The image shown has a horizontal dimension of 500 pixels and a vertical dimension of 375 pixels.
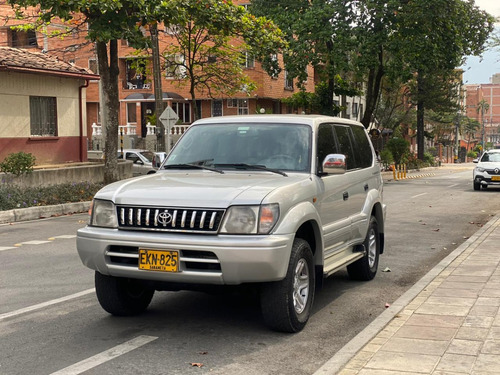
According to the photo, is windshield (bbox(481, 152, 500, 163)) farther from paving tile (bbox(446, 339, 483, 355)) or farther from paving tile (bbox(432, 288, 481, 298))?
paving tile (bbox(446, 339, 483, 355))

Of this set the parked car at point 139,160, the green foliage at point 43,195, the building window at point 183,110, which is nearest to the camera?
the green foliage at point 43,195

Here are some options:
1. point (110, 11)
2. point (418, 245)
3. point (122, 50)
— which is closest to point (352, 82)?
point (122, 50)

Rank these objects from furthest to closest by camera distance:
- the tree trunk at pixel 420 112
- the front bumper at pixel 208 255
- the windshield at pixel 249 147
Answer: the tree trunk at pixel 420 112
the windshield at pixel 249 147
the front bumper at pixel 208 255

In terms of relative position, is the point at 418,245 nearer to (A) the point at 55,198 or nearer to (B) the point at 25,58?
(A) the point at 55,198

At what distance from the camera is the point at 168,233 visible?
18.4ft

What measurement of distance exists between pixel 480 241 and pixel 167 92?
38.7 metres

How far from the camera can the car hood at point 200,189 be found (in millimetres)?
5523

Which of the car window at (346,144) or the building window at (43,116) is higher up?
the building window at (43,116)

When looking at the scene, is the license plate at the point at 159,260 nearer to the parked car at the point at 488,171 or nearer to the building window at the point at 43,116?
the building window at the point at 43,116

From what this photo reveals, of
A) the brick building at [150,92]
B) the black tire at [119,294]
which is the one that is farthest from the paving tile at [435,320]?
the brick building at [150,92]

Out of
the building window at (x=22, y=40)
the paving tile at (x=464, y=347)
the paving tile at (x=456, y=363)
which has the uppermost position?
the building window at (x=22, y=40)

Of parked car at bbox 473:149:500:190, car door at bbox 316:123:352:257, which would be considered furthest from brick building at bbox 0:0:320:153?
car door at bbox 316:123:352:257

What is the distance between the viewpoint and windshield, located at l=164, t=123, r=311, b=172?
6.70m

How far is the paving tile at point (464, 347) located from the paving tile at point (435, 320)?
1.66ft
